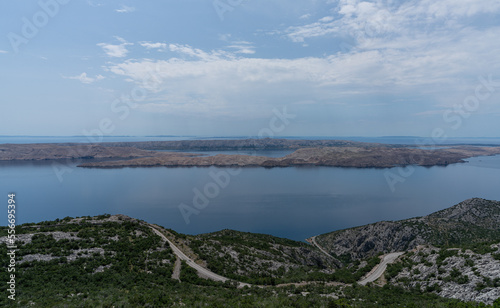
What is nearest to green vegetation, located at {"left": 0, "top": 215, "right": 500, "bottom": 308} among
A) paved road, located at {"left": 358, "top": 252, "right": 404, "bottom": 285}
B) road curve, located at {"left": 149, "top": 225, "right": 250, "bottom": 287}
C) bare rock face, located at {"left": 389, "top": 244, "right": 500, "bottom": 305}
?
bare rock face, located at {"left": 389, "top": 244, "right": 500, "bottom": 305}

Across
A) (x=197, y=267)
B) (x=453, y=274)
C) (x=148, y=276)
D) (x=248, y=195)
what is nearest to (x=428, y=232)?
(x=453, y=274)

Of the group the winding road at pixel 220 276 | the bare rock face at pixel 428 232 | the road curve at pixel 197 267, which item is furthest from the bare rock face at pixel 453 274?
the bare rock face at pixel 428 232

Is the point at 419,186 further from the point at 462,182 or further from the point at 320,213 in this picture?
the point at 320,213

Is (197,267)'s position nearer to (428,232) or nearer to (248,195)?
(428,232)

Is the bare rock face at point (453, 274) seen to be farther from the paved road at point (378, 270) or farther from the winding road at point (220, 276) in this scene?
the winding road at point (220, 276)

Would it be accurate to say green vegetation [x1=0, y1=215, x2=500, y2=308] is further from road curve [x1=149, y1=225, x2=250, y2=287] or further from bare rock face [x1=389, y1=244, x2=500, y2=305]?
road curve [x1=149, y1=225, x2=250, y2=287]

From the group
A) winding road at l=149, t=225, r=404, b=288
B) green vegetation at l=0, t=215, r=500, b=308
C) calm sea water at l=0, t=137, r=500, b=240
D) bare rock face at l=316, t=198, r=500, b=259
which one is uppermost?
green vegetation at l=0, t=215, r=500, b=308
